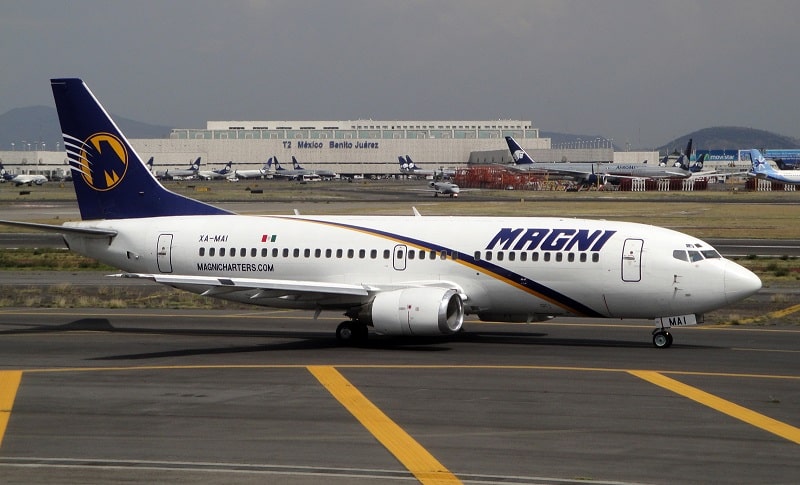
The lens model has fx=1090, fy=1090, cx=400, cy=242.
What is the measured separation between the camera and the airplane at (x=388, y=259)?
29.4m

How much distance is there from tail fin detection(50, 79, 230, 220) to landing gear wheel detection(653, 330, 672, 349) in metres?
14.7

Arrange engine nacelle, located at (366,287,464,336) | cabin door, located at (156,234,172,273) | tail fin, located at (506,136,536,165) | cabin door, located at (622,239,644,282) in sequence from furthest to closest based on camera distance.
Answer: tail fin, located at (506,136,536,165), cabin door, located at (156,234,172,273), cabin door, located at (622,239,644,282), engine nacelle, located at (366,287,464,336)

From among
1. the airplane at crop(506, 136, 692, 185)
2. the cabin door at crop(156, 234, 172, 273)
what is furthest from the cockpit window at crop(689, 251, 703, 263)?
the airplane at crop(506, 136, 692, 185)

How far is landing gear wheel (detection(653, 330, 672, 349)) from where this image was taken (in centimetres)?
3000

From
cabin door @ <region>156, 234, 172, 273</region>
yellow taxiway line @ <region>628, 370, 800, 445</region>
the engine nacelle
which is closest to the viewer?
yellow taxiway line @ <region>628, 370, 800, 445</region>

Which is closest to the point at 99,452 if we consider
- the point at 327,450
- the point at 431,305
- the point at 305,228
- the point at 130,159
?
the point at 327,450

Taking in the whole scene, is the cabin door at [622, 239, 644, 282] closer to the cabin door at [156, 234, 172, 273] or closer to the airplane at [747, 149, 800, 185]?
the cabin door at [156, 234, 172, 273]

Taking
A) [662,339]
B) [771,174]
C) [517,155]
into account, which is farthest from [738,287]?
[517,155]

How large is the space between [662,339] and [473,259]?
5.66 meters

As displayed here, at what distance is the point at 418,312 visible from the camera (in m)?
29.0

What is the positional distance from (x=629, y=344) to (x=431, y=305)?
242 inches

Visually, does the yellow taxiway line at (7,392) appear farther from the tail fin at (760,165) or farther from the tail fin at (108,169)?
the tail fin at (760,165)

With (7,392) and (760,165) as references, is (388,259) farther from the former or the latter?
(760,165)

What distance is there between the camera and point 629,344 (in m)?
30.9
